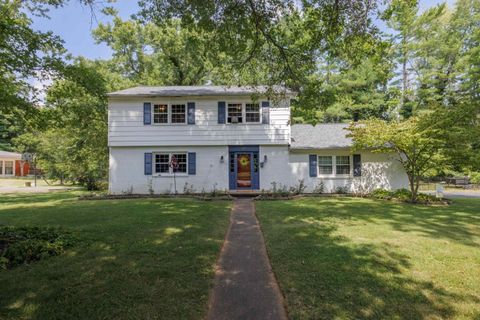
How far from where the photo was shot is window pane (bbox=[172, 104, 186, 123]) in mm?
15258

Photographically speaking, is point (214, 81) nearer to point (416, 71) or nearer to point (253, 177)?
point (253, 177)

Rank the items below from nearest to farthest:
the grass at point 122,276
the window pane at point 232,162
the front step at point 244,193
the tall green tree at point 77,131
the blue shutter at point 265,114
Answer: the grass at point 122,276 → the tall green tree at point 77,131 → the front step at point 244,193 → the blue shutter at point 265,114 → the window pane at point 232,162

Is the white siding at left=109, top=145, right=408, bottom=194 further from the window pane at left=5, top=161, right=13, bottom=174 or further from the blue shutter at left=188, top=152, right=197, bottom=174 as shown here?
the window pane at left=5, top=161, right=13, bottom=174

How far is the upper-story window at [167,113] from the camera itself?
15230mm

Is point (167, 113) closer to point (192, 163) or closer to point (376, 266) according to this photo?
point (192, 163)

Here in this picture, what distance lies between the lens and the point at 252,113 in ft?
49.5

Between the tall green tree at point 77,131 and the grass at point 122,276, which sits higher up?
the tall green tree at point 77,131

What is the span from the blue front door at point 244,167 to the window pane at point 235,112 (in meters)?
1.62

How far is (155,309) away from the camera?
321 centimetres

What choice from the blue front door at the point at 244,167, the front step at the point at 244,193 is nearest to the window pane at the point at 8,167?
the blue front door at the point at 244,167

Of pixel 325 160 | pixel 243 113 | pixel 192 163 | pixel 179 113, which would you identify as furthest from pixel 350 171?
pixel 179 113

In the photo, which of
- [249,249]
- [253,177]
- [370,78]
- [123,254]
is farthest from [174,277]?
[370,78]

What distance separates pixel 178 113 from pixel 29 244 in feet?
36.4

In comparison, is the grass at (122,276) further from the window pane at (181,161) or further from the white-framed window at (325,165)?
the white-framed window at (325,165)
